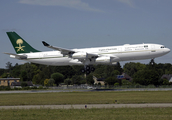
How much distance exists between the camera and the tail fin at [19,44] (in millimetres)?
60562

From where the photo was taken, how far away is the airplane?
5053 centimetres

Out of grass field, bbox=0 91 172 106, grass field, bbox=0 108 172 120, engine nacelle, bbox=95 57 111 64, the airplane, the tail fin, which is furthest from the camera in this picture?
the tail fin

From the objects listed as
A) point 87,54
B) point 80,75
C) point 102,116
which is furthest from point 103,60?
point 80,75

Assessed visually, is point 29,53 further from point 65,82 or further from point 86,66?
point 65,82

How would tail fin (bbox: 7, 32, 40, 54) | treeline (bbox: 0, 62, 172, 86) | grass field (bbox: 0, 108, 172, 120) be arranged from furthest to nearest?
treeline (bbox: 0, 62, 172, 86)
tail fin (bbox: 7, 32, 40, 54)
grass field (bbox: 0, 108, 172, 120)

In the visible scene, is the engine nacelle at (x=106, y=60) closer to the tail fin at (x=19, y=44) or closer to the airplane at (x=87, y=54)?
the airplane at (x=87, y=54)

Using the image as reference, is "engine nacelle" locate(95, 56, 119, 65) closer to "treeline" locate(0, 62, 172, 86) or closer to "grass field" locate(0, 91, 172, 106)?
"treeline" locate(0, 62, 172, 86)

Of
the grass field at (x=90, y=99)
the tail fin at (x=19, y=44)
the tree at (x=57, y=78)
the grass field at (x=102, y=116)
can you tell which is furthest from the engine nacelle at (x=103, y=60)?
the tree at (x=57, y=78)

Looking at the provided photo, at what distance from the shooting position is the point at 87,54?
52656 millimetres

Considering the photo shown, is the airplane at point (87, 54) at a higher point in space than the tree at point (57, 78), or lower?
higher

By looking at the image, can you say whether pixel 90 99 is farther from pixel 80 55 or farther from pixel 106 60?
pixel 80 55

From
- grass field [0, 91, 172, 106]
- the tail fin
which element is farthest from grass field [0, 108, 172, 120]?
the tail fin

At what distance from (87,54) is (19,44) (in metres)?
19.1

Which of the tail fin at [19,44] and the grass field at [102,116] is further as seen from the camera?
the tail fin at [19,44]
